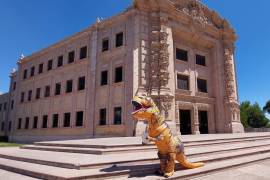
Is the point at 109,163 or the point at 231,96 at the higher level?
the point at 231,96

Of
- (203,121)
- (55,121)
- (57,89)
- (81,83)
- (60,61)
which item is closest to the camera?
(81,83)

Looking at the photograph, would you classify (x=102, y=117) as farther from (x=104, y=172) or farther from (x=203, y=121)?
(x=104, y=172)

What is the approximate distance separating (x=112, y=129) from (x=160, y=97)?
16.8ft

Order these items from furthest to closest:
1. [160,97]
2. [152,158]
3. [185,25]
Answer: [185,25] < [160,97] < [152,158]

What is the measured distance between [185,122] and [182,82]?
424 centimetres

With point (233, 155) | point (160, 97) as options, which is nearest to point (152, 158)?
point (233, 155)

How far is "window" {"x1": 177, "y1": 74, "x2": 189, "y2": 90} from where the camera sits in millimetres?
23331

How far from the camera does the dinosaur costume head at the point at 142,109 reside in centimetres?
599

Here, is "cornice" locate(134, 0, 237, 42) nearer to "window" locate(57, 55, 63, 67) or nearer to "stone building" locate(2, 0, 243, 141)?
"stone building" locate(2, 0, 243, 141)

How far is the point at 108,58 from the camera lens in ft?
73.4

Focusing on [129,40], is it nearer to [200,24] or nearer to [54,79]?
[200,24]

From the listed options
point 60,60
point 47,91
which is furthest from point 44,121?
point 60,60

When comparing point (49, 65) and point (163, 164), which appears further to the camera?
point (49, 65)

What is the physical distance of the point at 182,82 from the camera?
23.7 meters
